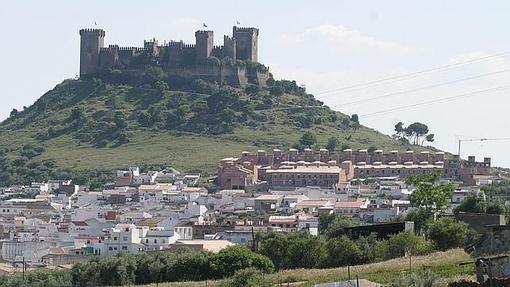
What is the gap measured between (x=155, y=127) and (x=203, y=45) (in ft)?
44.7

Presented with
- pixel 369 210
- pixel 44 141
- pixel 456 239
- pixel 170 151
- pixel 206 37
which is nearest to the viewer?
pixel 456 239

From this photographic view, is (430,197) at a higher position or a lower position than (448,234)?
higher

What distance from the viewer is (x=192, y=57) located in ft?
439

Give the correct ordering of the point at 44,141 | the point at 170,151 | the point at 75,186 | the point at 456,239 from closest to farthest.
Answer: the point at 456,239
the point at 75,186
the point at 170,151
the point at 44,141

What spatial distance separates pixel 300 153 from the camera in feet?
373

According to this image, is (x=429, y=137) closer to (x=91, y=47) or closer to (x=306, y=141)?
(x=306, y=141)

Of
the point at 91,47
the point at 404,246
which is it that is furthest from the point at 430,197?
the point at 91,47

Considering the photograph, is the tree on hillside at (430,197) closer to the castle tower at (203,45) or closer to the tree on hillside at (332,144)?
the tree on hillside at (332,144)

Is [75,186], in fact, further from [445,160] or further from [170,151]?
[445,160]

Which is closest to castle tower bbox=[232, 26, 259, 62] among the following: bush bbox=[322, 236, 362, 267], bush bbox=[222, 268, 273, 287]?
bush bbox=[322, 236, 362, 267]

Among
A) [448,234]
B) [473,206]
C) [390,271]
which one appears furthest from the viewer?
[473,206]

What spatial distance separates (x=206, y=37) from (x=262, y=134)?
46.5ft

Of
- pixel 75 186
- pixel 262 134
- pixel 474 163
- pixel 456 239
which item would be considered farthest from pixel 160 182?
pixel 456 239

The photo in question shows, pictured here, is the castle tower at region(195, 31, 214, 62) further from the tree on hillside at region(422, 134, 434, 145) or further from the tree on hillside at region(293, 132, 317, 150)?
the tree on hillside at region(422, 134, 434, 145)
